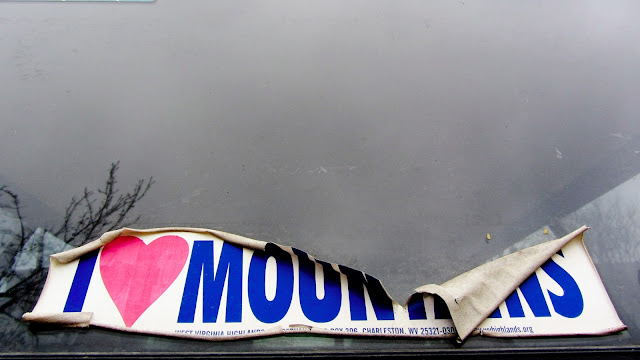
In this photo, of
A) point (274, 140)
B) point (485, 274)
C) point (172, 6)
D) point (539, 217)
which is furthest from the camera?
point (172, 6)

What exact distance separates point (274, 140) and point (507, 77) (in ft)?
2.47

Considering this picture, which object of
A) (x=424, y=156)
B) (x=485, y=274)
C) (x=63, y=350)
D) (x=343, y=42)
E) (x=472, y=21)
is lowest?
(x=63, y=350)

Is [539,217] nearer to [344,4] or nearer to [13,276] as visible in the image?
[344,4]

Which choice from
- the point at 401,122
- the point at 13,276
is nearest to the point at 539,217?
the point at 401,122

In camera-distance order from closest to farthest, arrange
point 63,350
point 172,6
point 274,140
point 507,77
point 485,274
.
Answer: point 63,350 < point 485,274 < point 274,140 < point 507,77 < point 172,6

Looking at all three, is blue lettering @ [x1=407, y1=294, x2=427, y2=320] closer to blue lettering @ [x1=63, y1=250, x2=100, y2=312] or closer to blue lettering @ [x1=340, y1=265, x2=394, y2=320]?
blue lettering @ [x1=340, y1=265, x2=394, y2=320]

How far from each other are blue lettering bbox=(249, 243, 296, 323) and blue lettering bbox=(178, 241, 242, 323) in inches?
1.2

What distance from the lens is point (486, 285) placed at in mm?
1004

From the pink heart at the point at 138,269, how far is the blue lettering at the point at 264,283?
0.17m

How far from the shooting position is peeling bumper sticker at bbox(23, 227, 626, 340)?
943 mm

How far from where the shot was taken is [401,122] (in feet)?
4.25

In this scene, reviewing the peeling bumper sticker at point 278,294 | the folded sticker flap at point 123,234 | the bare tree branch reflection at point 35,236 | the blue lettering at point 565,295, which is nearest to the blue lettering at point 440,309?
the peeling bumper sticker at point 278,294

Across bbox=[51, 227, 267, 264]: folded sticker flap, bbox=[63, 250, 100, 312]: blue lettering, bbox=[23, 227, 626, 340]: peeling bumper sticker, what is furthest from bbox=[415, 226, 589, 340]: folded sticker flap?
bbox=[63, 250, 100, 312]: blue lettering

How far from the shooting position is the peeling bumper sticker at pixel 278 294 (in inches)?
37.1
